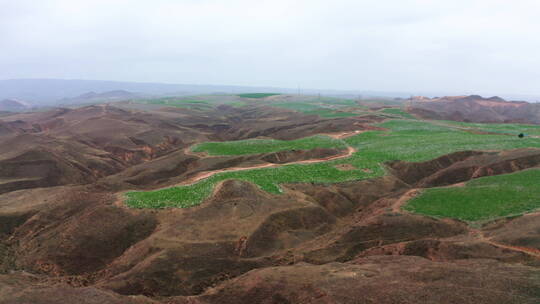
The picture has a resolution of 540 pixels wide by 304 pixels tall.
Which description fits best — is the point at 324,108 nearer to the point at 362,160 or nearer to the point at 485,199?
the point at 362,160

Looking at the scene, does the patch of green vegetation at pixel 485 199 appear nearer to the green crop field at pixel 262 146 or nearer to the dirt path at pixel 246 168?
the dirt path at pixel 246 168

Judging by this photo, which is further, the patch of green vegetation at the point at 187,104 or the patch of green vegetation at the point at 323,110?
the patch of green vegetation at the point at 187,104

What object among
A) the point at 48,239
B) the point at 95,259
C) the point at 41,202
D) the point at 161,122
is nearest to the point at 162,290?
the point at 95,259

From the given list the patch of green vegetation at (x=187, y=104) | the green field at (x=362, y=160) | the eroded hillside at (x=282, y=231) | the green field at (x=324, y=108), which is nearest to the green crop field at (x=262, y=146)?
the eroded hillside at (x=282, y=231)

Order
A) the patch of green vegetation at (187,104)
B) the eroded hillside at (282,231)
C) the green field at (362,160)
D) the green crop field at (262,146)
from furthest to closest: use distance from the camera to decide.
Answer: the patch of green vegetation at (187,104), the green crop field at (262,146), the green field at (362,160), the eroded hillside at (282,231)

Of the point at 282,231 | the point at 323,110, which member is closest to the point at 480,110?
the point at 323,110

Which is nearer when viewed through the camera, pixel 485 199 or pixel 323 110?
pixel 485 199

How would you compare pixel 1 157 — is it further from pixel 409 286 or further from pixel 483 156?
A: pixel 483 156

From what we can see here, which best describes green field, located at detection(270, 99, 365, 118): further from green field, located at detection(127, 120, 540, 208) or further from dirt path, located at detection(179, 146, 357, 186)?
dirt path, located at detection(179, 146, 357, 186)
